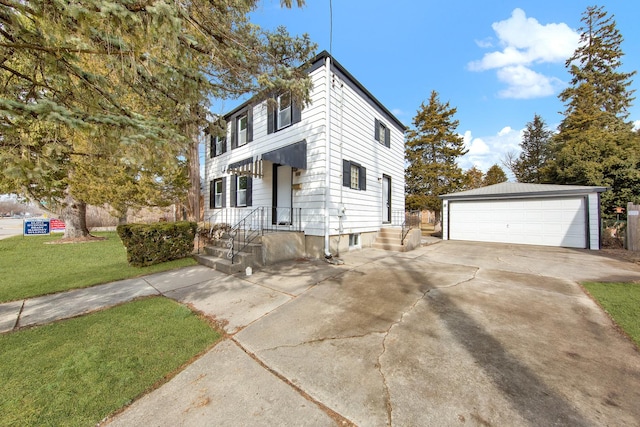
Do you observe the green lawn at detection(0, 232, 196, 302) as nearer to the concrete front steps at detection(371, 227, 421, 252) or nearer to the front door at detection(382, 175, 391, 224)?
the concrete front steps at detection(371, 227, 421, 252)

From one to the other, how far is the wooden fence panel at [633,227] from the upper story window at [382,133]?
369 inches

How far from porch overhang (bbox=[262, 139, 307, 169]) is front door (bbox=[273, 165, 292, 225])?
3.65 ft

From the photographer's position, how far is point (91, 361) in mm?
2398

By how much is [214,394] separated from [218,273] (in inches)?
162

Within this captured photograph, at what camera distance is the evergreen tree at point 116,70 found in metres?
2.39

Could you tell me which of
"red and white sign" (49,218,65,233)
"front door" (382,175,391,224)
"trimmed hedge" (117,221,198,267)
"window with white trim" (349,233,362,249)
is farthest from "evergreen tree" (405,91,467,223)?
"red and white sign" (49,218,65,233)

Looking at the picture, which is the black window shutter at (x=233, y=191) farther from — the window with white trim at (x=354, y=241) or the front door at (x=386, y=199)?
the front door at (x=386, y=199)

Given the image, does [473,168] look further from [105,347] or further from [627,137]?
[105,347]

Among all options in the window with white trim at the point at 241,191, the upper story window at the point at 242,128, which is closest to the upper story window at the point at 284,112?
the upper story window at the point at 242,128

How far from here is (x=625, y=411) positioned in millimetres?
1799


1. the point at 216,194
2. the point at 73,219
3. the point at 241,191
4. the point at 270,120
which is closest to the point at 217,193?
the point at 216,194

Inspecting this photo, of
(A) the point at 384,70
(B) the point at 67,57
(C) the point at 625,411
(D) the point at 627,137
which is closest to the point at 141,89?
(B) the point at 67,57

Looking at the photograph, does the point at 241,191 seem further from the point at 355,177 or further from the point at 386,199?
the point at 386,199

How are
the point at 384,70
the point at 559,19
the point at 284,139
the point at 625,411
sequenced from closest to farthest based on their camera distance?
the point at 625,411, the point at 284,139, the point at 559,19, the point at 384,70
